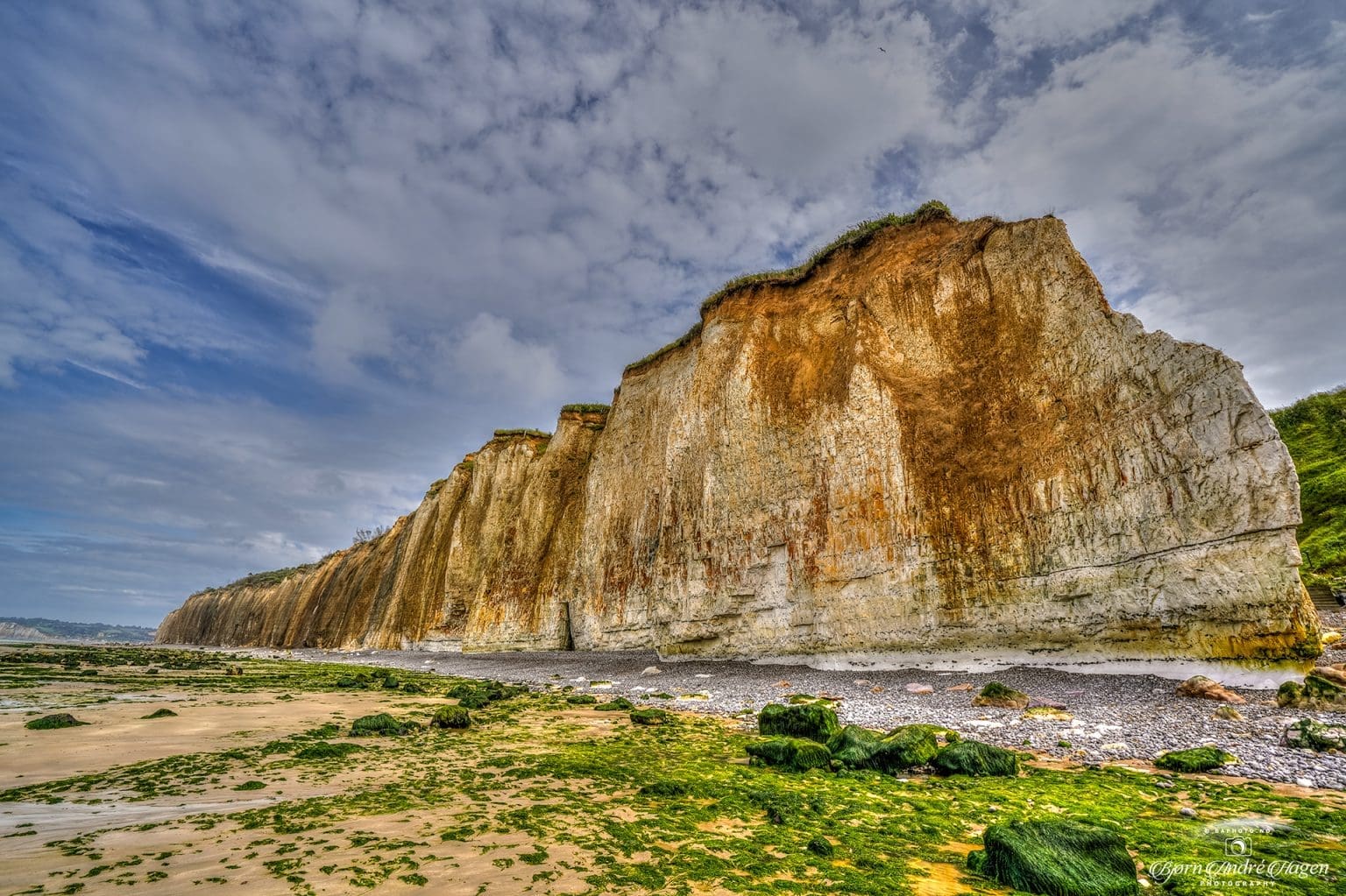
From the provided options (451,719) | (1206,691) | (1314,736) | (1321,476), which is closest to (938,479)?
(1206,691)

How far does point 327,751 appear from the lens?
32.0 ft

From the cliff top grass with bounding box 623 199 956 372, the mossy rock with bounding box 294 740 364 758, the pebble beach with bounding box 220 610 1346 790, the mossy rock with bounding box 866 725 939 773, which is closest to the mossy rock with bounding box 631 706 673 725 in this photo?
the pebble beach with bounding box 220 610 1346 790

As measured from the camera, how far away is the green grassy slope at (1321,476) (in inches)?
949

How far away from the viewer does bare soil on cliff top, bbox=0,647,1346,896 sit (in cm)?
488

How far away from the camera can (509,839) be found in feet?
18.9

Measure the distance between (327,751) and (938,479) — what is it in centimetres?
1921

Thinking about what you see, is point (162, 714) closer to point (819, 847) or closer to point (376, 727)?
point (376, 727)

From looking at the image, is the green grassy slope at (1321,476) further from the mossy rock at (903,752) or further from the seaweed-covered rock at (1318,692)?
the mossy rock at (903,752)

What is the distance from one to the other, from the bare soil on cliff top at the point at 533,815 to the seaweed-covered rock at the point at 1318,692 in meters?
4.70

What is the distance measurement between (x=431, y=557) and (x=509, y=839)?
5424cm

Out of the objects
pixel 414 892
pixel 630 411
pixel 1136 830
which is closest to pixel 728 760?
pixel 1136 830

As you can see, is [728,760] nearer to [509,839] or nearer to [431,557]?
[509,839]

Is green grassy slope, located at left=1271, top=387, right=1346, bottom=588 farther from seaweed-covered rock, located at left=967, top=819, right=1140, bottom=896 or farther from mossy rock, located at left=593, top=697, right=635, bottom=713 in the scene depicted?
mossy rock, located at left=593, top=697, right=635, bottom=713

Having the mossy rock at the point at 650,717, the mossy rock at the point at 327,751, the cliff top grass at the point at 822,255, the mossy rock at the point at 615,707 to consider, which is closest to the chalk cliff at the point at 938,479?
the cliff top grass at the point at 822,255
